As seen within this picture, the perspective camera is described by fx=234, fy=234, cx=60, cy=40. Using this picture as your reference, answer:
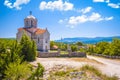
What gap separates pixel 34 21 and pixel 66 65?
2918 cm

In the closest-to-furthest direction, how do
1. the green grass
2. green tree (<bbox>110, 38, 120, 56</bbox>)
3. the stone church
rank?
the green grass
green tree (<bbox>110, 38, 120, 56</bbox>)
the stone church

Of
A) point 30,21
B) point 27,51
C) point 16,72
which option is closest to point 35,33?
point 30,21

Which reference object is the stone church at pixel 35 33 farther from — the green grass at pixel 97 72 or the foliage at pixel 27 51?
the green grass at pixel 97 72

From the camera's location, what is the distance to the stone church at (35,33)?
210 feet

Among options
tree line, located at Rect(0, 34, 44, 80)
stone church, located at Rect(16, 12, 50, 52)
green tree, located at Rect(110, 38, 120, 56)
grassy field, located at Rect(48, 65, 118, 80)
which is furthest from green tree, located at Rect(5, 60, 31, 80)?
green tree, located at Rect(110, 38, 120, 56)

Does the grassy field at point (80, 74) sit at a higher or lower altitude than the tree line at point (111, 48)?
lower

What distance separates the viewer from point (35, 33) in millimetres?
64688

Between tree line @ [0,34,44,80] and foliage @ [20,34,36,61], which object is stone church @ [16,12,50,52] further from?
foliage @ [20,34,36,61]

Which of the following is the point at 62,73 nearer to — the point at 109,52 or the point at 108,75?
the point at 108,75

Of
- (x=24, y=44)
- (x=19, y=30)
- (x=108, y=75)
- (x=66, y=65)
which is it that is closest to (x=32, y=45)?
(x=24, y=44)

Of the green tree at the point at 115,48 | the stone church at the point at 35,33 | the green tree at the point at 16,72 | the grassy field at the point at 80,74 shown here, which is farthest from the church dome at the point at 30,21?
the green tree at the point at 16,72

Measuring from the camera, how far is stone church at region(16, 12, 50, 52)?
6416 centimetres

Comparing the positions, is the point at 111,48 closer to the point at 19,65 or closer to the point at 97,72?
the point at 97,72

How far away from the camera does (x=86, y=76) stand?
35156mm
